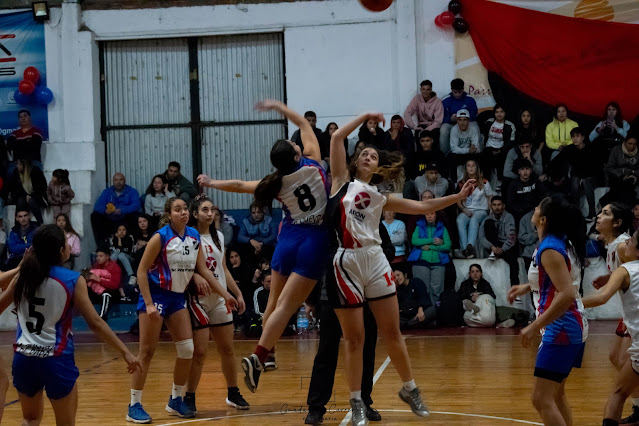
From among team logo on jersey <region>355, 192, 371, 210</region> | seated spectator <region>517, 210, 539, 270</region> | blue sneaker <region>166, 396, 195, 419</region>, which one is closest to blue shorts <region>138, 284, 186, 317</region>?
blue sneaker <region>166, 396, 195, 419</region>

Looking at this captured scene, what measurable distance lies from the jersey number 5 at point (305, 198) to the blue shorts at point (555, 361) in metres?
2.00

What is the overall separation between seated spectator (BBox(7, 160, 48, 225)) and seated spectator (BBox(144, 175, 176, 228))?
164cm

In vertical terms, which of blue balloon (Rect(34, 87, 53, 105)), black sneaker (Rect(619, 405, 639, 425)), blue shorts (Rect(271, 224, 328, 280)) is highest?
blue balloon (Rect(34, 87, 53, 105))

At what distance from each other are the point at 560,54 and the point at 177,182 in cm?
669

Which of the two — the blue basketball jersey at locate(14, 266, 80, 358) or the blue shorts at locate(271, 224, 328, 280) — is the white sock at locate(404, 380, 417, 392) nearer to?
the blue shorts at locate(271, 224, 328, 280)

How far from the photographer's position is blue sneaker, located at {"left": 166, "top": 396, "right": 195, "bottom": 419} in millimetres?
6645

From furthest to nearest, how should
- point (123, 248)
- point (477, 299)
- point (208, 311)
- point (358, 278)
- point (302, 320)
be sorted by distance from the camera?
point (123, 248)
point (302, 320)
point (477, 299)
point (208, 311)
point (358, 278)

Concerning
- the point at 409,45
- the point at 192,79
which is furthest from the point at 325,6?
the point at 192,79

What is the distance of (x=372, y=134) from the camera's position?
1352cm

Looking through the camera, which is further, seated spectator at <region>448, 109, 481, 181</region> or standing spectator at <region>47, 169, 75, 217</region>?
standing spectator at <region>47, 169, 75, 217</region>

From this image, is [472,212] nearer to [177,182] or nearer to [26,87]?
[177,182]

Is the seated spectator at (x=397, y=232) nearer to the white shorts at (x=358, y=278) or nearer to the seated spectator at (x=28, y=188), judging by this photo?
the seated spectator at (x=28, y=188)

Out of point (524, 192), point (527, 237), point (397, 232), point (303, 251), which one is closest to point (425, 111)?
point (524, 192)

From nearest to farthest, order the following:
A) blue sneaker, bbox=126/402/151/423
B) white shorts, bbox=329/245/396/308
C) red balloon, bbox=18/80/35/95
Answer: white shorts, bbox=329/245/396/308, blue sneaker, bbox=126/402/151/423, red balloon, bbox=18/80/35/95
